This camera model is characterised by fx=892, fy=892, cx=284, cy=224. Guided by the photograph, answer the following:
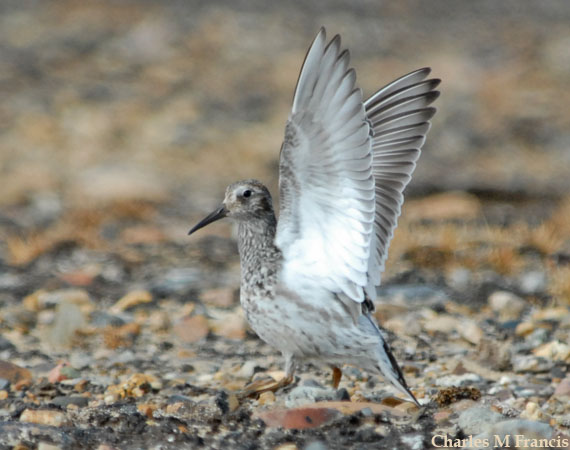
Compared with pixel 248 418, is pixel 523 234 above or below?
above

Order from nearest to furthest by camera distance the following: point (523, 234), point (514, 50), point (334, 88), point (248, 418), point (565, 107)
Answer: point (334, 88)
point (248, 418)
point (523, 234)
point (565, 107)
point (514, 50)

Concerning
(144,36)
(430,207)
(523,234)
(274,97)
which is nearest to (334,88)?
(523,234)

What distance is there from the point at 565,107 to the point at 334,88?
11957 mm

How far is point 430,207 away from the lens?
33.6 ft

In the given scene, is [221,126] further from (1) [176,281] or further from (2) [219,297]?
(2) [219,297]

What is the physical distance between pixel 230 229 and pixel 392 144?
16.3 feet

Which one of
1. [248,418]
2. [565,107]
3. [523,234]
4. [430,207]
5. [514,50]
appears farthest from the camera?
[514,50]

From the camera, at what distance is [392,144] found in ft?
17.0

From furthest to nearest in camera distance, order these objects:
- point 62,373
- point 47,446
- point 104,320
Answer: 1. point 104,320
2. point 62,373
3. point 47,446

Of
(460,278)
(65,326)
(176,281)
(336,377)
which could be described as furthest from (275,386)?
(460,278)

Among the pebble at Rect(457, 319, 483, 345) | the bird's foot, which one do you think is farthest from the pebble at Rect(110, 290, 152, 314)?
the pebble at Rect(457, 319, 483, 345)

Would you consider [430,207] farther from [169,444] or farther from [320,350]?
[169,444]

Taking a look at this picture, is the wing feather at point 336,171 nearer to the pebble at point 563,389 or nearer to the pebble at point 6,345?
the pebble at point 563,389

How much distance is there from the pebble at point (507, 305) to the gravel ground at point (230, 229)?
2 centimetres
